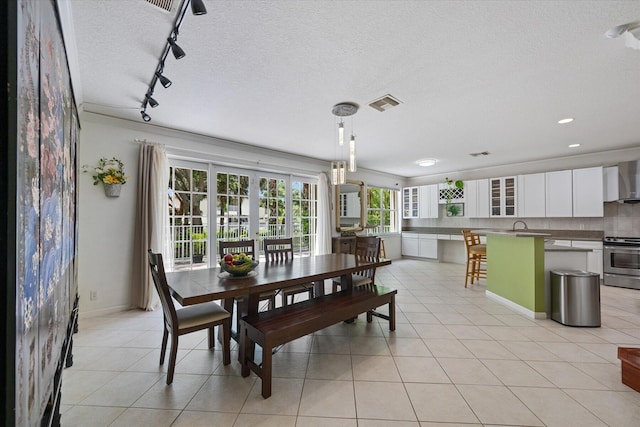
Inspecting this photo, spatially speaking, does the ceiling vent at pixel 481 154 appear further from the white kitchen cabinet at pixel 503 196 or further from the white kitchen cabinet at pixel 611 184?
the white kitchen cabinet at pixel 611 184

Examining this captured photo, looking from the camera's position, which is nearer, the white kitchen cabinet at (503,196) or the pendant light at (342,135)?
the pendant light at (342,135)

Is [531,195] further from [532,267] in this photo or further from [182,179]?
[182,179]

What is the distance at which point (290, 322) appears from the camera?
2084 mm

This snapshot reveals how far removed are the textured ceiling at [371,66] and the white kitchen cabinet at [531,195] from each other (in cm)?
180

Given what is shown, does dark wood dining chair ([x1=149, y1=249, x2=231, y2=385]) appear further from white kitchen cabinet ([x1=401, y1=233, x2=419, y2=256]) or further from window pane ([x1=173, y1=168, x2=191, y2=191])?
white kitchen cabinet ([x1=401, y1=233, x2=419, y2=256])

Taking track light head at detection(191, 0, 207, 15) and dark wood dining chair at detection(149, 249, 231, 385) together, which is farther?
dark wood dining chair at detection(149, 249, 231, 385)

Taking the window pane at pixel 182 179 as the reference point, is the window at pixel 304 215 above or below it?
below

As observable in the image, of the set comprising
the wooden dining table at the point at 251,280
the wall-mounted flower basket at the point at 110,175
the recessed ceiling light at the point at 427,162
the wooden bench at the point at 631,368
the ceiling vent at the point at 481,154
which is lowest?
the wooden bench at the point at 631,368

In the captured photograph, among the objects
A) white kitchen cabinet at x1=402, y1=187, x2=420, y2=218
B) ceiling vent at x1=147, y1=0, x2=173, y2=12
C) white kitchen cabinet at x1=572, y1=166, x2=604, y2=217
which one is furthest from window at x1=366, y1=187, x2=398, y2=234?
ceiling vent at x1=147, y1=0, x2=173, y2=12

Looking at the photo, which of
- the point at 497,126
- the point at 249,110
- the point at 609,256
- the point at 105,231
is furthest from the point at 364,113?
the point at 609,256

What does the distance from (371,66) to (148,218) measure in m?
3.35

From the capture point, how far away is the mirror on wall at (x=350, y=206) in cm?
625

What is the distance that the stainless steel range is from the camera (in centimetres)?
451

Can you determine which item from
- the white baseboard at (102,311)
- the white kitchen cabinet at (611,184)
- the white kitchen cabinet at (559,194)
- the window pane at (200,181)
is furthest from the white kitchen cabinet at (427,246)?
the white baseboard at (102,311)
